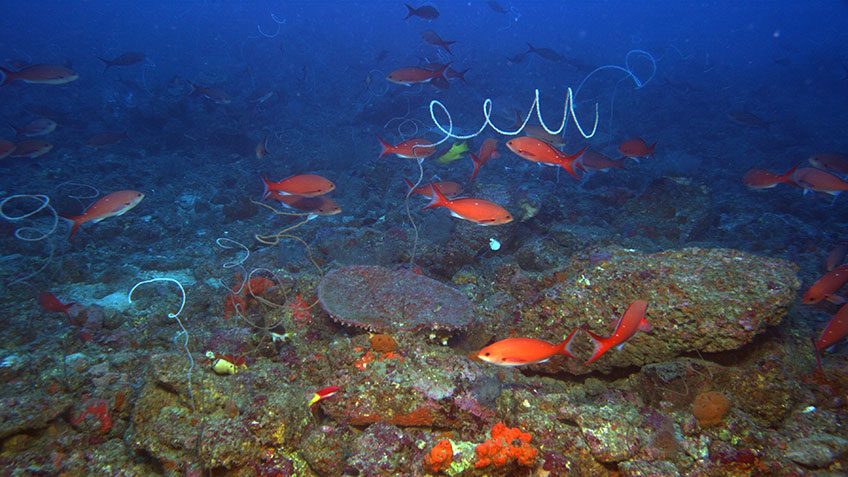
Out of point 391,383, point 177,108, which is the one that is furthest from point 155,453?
point 177,108

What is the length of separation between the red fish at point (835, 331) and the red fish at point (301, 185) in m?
5.41

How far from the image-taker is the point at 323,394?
2.64 metres

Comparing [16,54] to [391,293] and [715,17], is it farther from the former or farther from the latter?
[715,17]

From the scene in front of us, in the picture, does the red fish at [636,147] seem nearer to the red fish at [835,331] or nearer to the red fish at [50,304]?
the red fish at [835,331]

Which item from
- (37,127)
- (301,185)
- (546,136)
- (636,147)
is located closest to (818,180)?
(636,147)

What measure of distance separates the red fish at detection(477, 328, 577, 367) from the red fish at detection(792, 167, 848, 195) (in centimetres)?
579

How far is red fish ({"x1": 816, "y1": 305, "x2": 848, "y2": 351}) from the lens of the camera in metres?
2.67

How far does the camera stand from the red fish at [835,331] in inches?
105

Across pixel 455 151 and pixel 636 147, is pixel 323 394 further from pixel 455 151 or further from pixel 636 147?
pixel 636 147

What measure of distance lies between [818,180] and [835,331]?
3.92 m

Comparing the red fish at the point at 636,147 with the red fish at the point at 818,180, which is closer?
the red fish at the point at 818,180

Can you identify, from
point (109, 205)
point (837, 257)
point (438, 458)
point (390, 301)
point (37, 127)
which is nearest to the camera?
point (438, 458)

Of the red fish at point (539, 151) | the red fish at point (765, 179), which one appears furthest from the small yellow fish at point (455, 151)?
the red fish at point (765, 179)

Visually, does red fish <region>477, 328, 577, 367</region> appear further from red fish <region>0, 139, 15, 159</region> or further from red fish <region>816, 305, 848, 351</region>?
red fish <region>0, 139, 15, 159</region>
